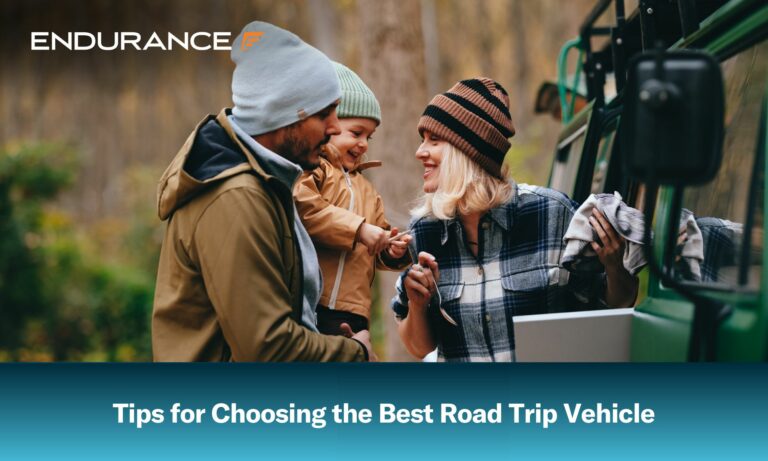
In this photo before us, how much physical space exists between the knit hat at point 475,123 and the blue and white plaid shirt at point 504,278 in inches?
7.0

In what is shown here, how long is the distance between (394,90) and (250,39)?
14.0ft

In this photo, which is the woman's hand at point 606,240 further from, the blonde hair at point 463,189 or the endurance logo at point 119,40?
the endurance logo at point 119,40

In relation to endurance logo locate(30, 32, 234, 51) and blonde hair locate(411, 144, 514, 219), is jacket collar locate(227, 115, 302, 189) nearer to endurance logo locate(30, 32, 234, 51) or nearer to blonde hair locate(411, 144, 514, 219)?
blonde hair locate(411, 144, 514, 219)

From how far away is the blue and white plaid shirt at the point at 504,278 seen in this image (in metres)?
3.21

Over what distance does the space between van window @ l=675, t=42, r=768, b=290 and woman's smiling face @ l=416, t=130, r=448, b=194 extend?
3.25 ft

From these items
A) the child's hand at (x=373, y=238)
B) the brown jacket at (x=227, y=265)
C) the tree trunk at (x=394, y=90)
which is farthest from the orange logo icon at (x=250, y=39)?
the tree trunk at (x=394, y=90)

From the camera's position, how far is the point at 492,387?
3.06 meters

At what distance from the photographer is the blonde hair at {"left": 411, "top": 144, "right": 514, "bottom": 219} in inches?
129

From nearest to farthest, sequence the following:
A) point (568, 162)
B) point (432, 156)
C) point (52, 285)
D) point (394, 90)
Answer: point (432, 156), point (568, 162), point (394, 90), point (52, 285)

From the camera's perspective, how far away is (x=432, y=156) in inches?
133

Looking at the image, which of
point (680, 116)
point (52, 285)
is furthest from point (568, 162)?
point (52, 285)

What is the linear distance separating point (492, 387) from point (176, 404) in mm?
1042

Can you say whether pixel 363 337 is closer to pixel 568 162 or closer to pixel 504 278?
pixel 504 278

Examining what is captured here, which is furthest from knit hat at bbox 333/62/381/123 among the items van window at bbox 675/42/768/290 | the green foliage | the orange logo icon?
the green foliage
